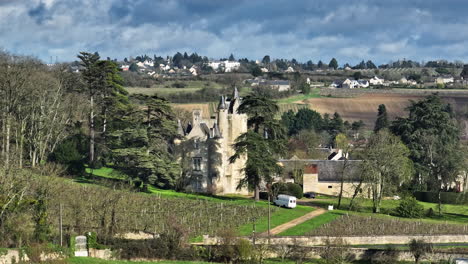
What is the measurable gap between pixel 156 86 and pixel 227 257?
385 feet

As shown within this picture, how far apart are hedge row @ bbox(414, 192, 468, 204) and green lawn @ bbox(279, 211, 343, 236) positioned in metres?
15.2

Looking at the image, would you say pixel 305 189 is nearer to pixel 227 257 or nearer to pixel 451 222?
pixel 451 222

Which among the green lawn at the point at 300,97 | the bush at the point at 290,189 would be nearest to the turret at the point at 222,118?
the bush at the point at 290,189

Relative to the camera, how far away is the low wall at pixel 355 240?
49781 mm

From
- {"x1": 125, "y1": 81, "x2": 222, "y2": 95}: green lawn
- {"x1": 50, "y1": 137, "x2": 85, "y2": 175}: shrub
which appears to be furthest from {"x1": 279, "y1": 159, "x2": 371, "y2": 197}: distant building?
{"x1": 125, "y1": 81, "x2": 222, "y2": 95}: green lawn

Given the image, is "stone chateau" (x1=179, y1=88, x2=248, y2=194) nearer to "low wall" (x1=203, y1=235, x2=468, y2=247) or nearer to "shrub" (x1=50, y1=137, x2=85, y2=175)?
"shrub" (x1=50, y1=137, x2=85, y2=175)

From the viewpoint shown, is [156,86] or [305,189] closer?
[305,189]

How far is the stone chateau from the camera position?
68.5 meters

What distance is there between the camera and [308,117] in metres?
129

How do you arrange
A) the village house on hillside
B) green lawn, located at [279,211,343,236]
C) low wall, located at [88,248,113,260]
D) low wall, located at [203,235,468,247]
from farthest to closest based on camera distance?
the village house on hillside < green lawn, located at [279,211,343,236] < low wall, located at [203,235,468,247] < low wall, located at [88,248,113,260]

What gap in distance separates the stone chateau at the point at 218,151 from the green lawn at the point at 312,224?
1001 centimetres

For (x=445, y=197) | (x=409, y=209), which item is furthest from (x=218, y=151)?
(x=445, y=197)

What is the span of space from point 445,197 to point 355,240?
24373 mm

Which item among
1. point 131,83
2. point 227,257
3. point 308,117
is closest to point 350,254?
point 227,257
